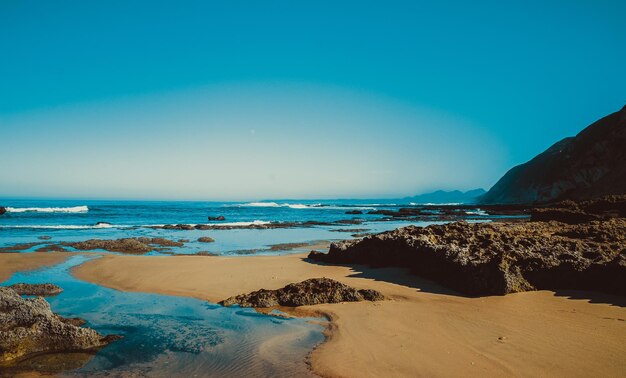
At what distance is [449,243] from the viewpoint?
10078 millimetres

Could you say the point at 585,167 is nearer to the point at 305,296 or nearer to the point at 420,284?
the point at 420,284

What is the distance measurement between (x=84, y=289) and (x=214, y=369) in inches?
267

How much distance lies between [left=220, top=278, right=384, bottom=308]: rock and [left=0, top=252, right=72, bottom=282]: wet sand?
8376mm

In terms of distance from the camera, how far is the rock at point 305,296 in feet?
26.0

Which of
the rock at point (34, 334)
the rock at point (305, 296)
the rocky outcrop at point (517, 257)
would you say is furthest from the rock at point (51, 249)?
the rocky outcrop at point (517, 257)

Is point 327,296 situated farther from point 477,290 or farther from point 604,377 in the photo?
point 604,377

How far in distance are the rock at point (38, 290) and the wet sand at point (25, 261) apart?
100 inches

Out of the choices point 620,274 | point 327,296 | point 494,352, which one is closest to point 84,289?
point 327,296

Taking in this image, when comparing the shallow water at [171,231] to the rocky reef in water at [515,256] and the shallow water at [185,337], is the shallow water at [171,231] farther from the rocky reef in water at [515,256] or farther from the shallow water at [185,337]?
the shallow water at [185,337]

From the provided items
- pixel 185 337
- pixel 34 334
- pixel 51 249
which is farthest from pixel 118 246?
pixel 185 337

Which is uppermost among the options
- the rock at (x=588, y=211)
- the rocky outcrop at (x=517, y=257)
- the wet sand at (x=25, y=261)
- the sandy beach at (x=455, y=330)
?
the rock at (x=588, y=211)

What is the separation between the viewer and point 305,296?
315 inches

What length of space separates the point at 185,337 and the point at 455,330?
4.54 metres

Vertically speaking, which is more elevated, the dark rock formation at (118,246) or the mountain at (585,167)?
the mountain at (585,167)
